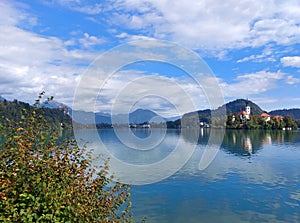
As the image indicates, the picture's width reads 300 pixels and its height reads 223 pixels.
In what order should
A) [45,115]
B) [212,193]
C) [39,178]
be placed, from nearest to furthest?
[39,178] < [45,115] < [212,193]

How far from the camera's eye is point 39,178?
2.90 metres

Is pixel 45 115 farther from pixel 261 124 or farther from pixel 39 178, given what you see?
pixel 261 124

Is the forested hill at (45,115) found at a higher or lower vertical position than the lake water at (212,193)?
higher

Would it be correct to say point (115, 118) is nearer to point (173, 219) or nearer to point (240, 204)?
point (173, 219)

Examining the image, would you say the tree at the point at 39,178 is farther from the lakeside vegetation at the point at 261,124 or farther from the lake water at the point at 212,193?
the lakeside vegetation at the point at 261,124

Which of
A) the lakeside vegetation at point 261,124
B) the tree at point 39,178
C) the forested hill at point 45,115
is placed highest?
the lakeside vegetation at point 261,124

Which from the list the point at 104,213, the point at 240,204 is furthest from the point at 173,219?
the point at 104,213

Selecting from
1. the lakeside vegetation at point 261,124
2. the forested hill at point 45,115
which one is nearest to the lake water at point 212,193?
the forested hill at point 45,115

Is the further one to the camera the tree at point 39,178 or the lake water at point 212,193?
the lake water at point 212,193

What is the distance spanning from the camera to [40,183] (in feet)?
9.80

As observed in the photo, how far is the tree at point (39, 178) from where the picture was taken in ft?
9.20

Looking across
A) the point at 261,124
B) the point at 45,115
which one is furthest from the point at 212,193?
the point at 261,124

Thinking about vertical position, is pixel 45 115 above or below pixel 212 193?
above

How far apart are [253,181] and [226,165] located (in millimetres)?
6456
